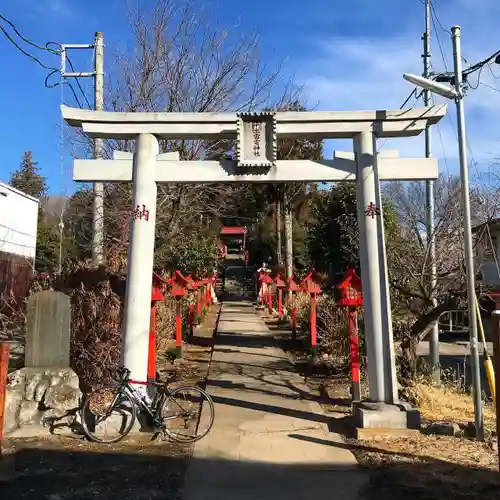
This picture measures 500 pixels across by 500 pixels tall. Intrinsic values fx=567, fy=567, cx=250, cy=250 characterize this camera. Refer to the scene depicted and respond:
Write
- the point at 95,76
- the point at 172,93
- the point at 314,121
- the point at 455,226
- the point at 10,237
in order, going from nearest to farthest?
1. the point at 314,121
2. the point at 455,226
3. the point at 95,76
4. the point at 172,93
5. the point at 10,237

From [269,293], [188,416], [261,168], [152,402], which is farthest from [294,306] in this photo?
[269,293]

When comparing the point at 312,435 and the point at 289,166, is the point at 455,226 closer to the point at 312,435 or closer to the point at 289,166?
the point at 289,166

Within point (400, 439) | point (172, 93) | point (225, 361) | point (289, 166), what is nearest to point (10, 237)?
point (172, 93)

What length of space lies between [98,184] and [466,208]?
7.70 meters

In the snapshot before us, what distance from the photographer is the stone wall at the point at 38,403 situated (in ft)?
23.4

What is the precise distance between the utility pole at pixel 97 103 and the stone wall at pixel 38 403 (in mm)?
4133

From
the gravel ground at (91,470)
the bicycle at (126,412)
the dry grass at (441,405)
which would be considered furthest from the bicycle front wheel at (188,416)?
the dry grass at (441,405)

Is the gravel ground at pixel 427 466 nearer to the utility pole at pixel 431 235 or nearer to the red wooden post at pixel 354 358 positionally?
the red wooden post at pixel 354 358

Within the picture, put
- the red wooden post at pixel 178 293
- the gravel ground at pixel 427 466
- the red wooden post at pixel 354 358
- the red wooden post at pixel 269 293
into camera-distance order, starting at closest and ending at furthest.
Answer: the gravel ground at pixel 427 466, the red wooden post at pixel 354 358, the red wooden post at pixel 178 293, the red wooden post at pixel 269 293

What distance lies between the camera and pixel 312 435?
712 cm

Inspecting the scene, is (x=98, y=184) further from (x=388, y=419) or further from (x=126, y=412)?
(x=388, y=419)

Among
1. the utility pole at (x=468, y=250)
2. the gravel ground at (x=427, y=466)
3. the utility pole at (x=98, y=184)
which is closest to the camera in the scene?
the gravel ground at (x=427, y=466)

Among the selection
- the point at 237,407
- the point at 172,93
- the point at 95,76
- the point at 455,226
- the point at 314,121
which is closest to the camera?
the point at 314,121

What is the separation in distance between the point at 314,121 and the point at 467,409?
5123 mm
